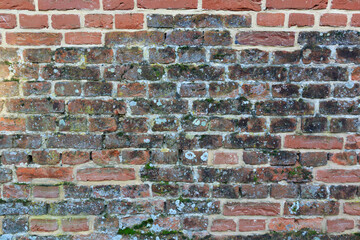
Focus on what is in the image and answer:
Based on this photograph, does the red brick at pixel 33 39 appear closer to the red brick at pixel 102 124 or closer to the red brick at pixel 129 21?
the red brick at pixel 129 21

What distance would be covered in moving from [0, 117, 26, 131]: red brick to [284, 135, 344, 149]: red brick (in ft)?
5.06

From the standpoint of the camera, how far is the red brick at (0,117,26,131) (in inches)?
61.1

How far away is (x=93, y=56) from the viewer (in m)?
1.54

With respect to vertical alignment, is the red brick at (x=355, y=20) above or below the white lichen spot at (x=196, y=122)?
above

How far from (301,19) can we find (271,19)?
17 cm

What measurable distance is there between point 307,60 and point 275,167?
0.65 meters

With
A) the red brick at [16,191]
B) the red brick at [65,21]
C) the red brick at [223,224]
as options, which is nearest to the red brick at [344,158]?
the red brick at [223,224]

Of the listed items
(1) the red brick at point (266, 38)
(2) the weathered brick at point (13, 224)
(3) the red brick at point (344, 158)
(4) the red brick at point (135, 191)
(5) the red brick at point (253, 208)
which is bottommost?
(2) the weathered brick at point (13, 224)

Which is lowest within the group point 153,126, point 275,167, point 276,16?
point 275,167

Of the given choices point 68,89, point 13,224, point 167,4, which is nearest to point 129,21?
point 167,4

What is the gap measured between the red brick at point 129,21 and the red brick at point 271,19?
67 centimetres

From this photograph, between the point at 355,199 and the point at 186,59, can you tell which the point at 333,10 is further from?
the point at 355,199

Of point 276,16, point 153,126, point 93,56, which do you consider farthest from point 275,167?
point 93,56

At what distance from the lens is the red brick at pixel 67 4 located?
1.50 metres
